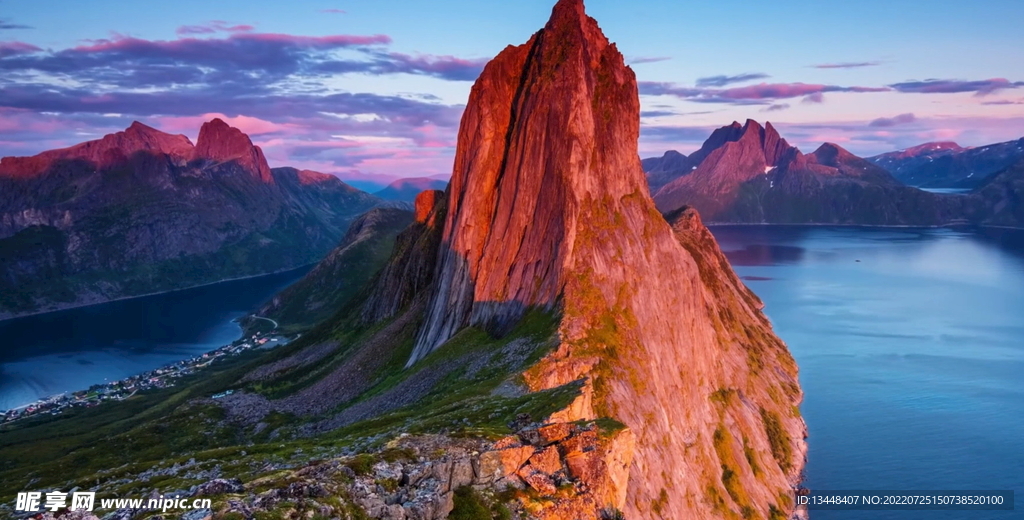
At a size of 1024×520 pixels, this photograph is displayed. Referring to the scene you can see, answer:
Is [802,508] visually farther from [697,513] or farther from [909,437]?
[909,437]

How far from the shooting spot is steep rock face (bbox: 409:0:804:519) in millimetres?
91062

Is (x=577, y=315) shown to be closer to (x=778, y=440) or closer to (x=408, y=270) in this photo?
(x=778, y=440)

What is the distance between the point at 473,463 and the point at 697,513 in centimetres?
5429

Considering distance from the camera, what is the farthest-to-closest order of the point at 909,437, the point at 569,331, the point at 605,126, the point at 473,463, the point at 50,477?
the point at 909,437
the point at 605,126
the point at 50,477
the point at 569,331
the point at 473,463

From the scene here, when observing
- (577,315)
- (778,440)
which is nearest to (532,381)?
(577,315)

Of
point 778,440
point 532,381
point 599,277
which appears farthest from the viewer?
point 778,440

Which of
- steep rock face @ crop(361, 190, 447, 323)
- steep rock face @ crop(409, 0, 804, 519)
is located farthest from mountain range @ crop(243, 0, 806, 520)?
steep rock face @ crop(361, 190, 447, 323)

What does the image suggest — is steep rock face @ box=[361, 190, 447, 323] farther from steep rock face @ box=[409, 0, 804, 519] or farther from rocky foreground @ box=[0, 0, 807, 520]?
steep rock face @ box=[409, 0, 804, 519]

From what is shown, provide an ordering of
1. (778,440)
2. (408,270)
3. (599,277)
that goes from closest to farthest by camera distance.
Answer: (599,277), (778,440), (408,270)

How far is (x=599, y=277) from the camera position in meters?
101

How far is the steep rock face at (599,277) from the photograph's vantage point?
91.1 meters

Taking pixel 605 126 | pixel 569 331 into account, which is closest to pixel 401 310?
pixel 605 126

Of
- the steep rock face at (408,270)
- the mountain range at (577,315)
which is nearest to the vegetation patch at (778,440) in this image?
the mountain range at (577,315)

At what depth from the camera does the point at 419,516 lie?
42.3 metres
